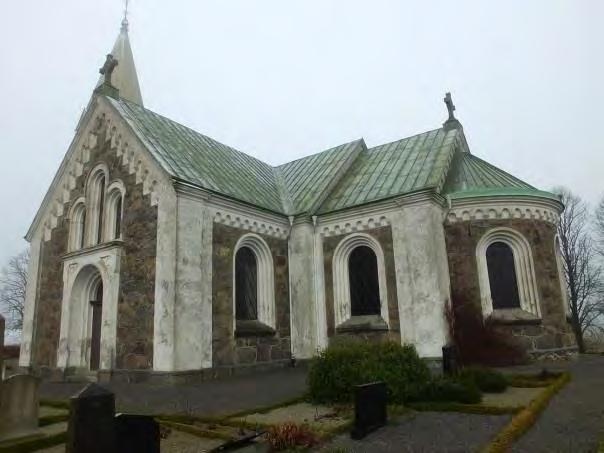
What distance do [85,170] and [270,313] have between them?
8193 mm

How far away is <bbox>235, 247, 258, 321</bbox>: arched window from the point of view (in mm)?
14258

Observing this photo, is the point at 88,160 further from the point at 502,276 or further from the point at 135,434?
the point at 502,276

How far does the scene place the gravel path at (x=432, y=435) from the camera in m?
5.68

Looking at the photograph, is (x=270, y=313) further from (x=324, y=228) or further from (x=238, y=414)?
(x=238, y=414)

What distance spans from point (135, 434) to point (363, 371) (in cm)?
447

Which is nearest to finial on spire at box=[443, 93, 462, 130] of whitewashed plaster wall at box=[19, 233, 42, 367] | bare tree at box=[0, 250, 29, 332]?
whitewashed plaster wall at box=[19, 233, 42, 367]

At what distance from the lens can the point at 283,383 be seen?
11188mm

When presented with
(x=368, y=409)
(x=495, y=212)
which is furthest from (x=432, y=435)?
(x=495, y=212)

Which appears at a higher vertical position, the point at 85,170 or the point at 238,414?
the point at 85,170

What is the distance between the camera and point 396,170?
16828 millimetres

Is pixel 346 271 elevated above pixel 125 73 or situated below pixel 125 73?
below

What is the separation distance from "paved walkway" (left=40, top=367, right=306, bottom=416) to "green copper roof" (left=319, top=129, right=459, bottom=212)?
6.59 metres

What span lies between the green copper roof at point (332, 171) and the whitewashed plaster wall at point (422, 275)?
953 mm

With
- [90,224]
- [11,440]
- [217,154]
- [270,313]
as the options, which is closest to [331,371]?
[11,440]
